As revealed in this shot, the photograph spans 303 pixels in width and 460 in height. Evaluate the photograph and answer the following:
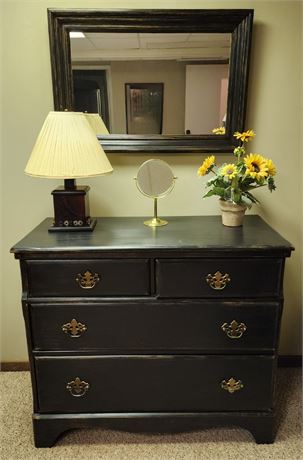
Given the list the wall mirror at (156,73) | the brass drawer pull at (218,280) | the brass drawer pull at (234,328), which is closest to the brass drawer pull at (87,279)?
the brass drawer pull at (218,280)

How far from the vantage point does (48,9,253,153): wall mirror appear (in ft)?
5.08

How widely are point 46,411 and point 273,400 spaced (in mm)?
984

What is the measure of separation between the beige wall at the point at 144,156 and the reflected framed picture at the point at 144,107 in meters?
0.14

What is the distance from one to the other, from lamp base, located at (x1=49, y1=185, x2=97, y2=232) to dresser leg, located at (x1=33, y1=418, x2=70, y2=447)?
0.84 meters

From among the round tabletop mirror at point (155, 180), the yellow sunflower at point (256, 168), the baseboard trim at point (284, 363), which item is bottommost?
the baseboard trim at point (284, 363)

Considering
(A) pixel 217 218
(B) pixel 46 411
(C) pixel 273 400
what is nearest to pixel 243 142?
(A) pixel 217 218

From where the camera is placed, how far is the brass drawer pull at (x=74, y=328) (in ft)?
4.60

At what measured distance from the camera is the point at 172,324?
141 centimetres

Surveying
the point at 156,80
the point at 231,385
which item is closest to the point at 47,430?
the point at 231,385

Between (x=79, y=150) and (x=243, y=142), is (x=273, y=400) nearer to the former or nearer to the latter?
(x=243, y=142)

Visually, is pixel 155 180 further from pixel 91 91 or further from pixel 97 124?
pixel 91 91

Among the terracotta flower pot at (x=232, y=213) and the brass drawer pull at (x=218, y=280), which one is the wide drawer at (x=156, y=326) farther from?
the terracotta flower pot at (x=232, y=213)

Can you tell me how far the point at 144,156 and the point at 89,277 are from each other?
0.71 m

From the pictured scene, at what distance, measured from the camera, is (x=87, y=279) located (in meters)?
1.36
